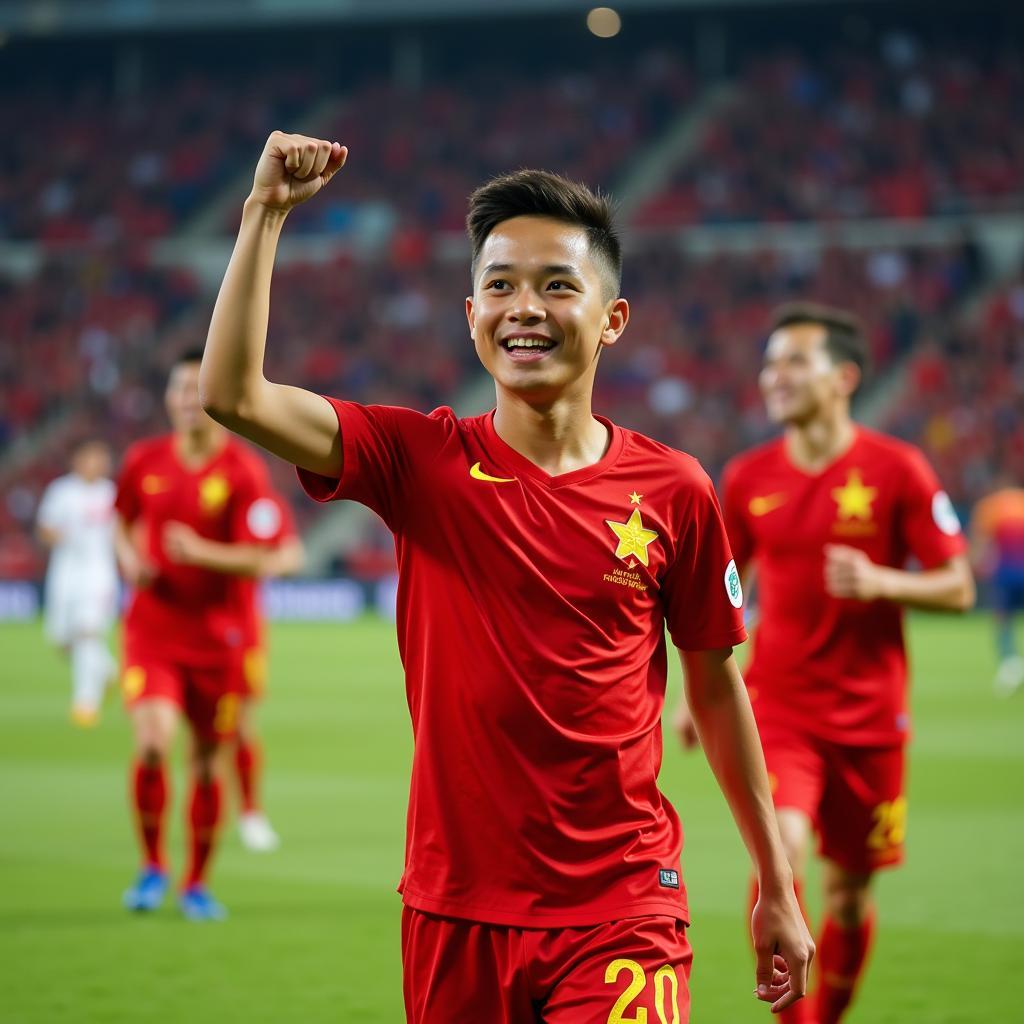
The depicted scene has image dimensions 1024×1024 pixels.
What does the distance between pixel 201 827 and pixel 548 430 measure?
4.74 metres

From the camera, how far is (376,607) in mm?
28953

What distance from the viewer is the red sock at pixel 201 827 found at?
7578mm

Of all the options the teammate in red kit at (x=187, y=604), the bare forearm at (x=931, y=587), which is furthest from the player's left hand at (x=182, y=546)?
the bare forearm at (x=931, y=587)

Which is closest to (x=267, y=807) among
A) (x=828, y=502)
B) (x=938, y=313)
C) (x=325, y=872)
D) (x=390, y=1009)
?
(x=325, y=872)

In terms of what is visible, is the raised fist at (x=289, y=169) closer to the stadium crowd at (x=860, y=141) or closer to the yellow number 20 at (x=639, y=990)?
the yellow number 20 at (x=639, y=990)

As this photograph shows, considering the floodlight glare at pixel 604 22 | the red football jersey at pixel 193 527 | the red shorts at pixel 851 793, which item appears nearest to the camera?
the red shorts at pixel 851 793

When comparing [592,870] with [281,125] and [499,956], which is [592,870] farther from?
[281,125]

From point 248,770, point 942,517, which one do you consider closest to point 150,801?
point 248,770

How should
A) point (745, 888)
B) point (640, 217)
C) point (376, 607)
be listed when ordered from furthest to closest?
point (640, 217) < point (376, 607) < point (745, 888)

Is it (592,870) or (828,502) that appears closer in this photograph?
(592,870)

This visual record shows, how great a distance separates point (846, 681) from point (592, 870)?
274 centimetres

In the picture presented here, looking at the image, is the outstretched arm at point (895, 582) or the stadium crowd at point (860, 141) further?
the stadium crowd at point (860, 141)

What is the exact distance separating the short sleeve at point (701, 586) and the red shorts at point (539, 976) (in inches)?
23.8

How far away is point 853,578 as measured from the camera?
5.34 meters
